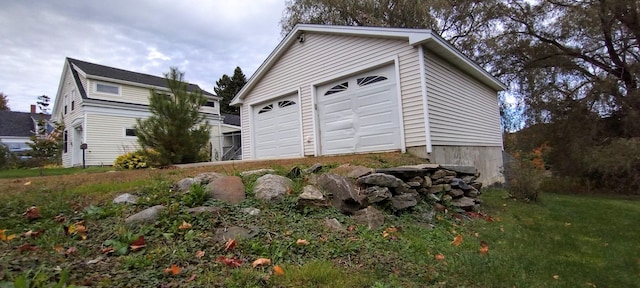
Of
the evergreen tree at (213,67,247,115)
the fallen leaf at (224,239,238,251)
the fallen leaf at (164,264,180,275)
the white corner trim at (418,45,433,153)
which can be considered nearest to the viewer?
the fallen leaf at (164,264,180,275)

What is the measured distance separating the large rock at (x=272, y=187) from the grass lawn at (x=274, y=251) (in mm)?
112

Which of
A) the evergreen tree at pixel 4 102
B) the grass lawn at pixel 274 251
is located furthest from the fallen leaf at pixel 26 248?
the evergreen tree at pixel 4 102

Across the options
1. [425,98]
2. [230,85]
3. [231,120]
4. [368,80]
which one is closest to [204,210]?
[425,98]

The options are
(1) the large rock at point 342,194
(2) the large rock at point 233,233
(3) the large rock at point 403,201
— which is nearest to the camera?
(2) the large rock at point 233,233

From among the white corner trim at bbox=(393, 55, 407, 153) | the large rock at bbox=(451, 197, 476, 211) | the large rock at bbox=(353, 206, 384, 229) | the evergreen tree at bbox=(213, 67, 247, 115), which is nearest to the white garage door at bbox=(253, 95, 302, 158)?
the white corner trim at bbox=(393, 55, 407, 153)

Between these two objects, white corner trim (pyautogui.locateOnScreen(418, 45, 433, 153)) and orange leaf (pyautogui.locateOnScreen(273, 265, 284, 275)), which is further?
white corner trim (pyautogui.locateOnScreen(418, 45, 433, 153))

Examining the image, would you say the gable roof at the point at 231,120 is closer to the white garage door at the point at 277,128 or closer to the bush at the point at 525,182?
the white garage door at the point at 277,128

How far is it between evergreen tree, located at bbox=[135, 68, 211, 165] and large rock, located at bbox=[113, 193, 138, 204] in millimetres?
5342

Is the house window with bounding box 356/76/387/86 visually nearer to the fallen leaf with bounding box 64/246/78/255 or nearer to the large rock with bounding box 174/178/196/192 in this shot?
the large rock with bounding box 174/178/196/192

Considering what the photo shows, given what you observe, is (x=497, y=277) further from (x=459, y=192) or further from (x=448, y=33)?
(x=448, y=33)

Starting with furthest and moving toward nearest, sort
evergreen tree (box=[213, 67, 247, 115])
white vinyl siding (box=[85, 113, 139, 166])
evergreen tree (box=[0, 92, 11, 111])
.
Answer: evergreen tree (box=[213, 67, 247, 115]) < evergreen tree (box=[0, 92, 11, 111]) < white vinyl siding (box=[85, 113, 139, 166])

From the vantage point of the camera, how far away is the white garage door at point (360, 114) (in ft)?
25.9

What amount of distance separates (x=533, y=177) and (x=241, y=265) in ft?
23.6

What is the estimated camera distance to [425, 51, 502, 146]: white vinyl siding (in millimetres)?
7691
